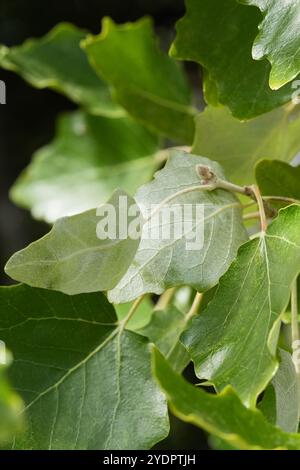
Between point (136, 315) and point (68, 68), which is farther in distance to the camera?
point (68, 68)

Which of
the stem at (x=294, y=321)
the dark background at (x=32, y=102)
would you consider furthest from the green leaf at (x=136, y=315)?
the dark background at (x=32, y=102)

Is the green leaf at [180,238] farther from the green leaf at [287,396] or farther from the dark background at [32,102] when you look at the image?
the dark background at [32,102]

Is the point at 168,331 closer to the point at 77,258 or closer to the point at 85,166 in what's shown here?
the point at 77,258

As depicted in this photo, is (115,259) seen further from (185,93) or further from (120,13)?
(120,13)

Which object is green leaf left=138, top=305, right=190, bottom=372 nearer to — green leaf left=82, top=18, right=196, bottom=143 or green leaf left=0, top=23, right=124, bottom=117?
green leaf left=82, top=18, right=196, bottom=143

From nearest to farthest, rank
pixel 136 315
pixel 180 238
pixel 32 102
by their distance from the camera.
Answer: pixel 180 238
pixel 136 315
pixel 32 102

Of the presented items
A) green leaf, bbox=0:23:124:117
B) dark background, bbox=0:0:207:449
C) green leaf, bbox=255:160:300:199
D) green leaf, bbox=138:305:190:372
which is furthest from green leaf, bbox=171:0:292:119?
dark background, bbox=0:0:207:449

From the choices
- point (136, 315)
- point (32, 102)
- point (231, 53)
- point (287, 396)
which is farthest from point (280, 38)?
point (32, 102)
